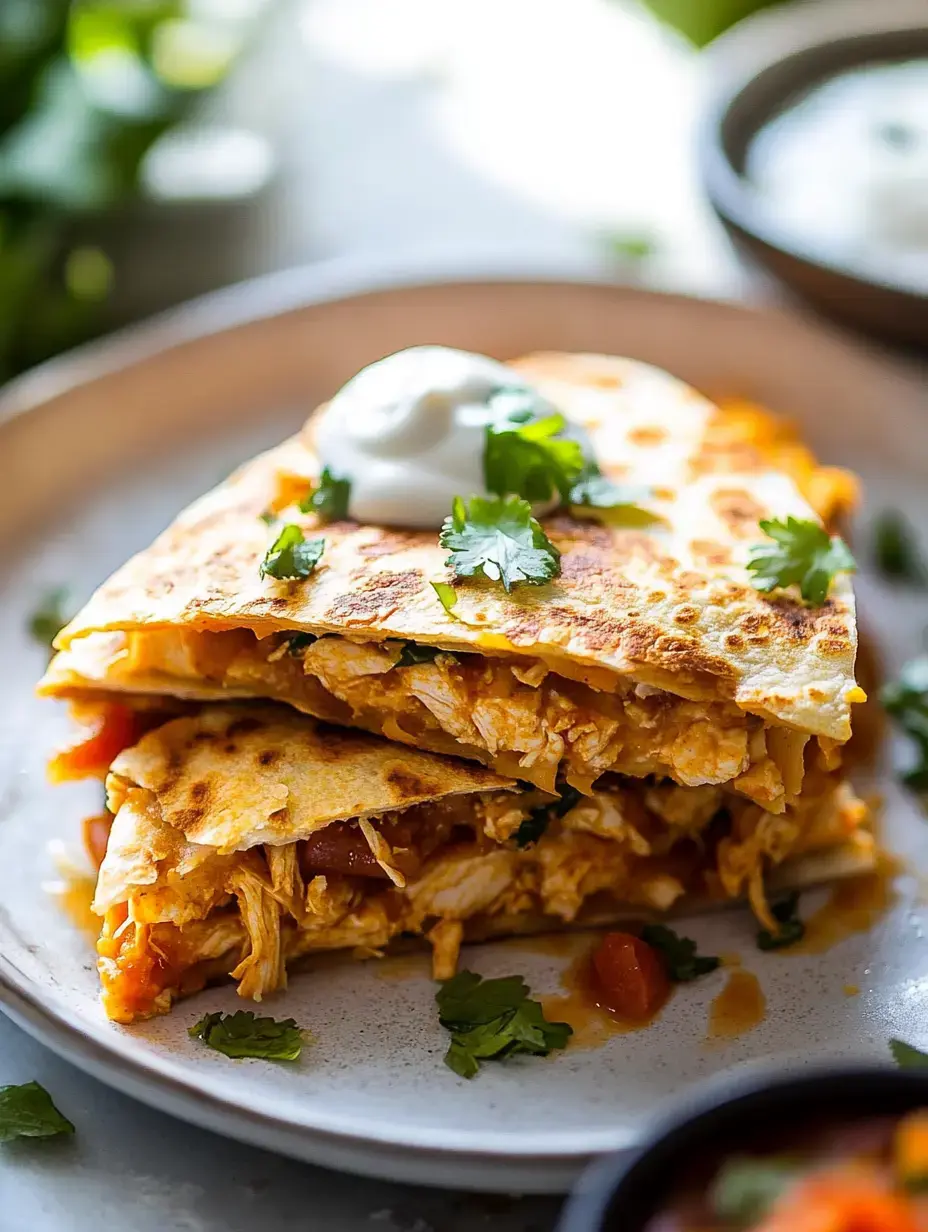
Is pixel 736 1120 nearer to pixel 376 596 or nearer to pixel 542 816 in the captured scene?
pixel 542 816

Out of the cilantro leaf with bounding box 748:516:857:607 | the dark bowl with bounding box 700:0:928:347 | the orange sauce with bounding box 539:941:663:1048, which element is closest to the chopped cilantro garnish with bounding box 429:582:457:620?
the cilantro leaf with bounding box 748:516:857:607

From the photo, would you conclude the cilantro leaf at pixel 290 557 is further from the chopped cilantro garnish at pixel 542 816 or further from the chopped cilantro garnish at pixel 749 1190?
the chopped cilantro garnish at pixel 749 1190

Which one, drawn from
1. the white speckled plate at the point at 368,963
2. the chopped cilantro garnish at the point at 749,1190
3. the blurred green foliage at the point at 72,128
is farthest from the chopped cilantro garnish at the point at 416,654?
the blurred green foliage at the point at 72,128

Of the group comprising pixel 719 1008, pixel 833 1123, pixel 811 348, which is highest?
pixel 833 1123

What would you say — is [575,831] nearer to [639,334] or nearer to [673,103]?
[639,334]

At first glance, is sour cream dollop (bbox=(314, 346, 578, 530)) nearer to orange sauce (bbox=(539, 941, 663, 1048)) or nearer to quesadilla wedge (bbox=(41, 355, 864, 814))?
quesadilla wedge (bbox=(41, 355, 864, 814))

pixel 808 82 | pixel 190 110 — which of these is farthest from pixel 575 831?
pixel 190 110

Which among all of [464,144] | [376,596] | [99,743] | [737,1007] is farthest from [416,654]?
[464,144]
